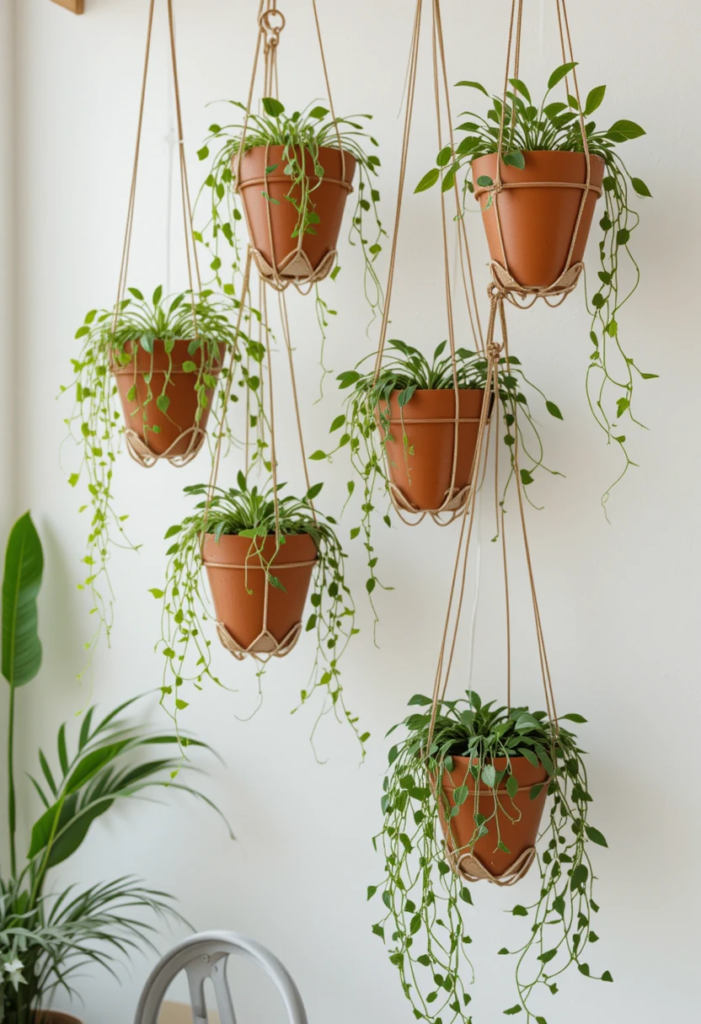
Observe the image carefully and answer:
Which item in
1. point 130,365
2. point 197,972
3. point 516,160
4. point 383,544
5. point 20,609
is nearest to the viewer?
point 516,160

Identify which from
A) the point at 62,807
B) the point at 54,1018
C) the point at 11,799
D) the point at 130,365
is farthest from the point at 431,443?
the point at 54,1018

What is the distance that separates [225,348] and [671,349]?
757mm

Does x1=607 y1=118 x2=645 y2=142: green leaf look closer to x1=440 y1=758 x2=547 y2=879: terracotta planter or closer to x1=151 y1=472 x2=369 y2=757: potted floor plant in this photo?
x1=151 y1=472 x2=369 y2=757: potted floor plant

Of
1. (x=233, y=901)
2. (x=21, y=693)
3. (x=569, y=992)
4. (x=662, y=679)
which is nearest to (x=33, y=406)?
(x=21, y=693)

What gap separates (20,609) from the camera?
6.23 ft

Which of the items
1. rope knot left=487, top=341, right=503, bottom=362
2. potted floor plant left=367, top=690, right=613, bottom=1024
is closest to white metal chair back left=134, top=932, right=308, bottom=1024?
potted floor plant left=367, top=690, right=613, bottom=1024

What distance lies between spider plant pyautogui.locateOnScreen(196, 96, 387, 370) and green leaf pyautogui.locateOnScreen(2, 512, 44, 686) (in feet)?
2.30

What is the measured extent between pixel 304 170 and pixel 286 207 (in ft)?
0.20

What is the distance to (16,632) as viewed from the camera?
A: 74.5 inches

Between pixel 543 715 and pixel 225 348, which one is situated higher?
pixel 225 348

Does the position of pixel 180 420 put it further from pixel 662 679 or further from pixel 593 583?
pixel 662 679

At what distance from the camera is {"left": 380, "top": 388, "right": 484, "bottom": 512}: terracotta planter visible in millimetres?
1442

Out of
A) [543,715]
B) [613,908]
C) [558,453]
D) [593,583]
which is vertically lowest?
[613,908]

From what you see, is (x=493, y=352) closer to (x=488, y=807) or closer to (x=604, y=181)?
(x=604, y=181)
